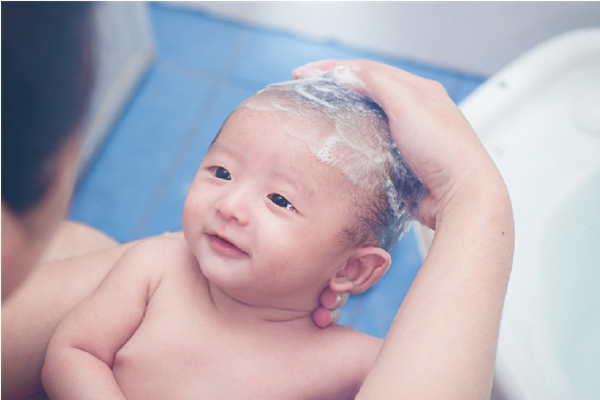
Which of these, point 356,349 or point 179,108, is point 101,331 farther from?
point 179,108

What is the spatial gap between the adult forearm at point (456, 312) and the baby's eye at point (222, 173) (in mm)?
271

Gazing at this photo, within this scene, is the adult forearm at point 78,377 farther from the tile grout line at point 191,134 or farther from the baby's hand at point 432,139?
the tile grout line at point 191,134

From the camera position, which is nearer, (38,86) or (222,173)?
(38,86)

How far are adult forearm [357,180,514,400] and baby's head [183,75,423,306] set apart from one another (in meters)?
0.12

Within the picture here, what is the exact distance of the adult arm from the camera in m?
0.48

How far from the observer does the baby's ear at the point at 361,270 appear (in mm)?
691

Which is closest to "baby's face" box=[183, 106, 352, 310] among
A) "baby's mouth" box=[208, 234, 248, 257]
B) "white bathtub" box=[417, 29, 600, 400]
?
"baby's mouth" box=[208, 234, 248, 257]

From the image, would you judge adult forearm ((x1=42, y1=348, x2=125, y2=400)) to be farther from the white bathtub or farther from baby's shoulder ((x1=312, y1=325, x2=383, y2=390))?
the white bathtub

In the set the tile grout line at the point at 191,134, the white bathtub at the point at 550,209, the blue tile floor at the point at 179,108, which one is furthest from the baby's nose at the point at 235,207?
the tile grout line at the point at 191,134

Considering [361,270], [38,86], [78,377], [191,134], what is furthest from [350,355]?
[191,134]

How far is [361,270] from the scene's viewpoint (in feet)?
2.34

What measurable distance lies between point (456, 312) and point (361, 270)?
8.7 inches

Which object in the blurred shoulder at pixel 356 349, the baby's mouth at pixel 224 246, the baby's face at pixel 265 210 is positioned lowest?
the blurred shoulder at pixel 356 349

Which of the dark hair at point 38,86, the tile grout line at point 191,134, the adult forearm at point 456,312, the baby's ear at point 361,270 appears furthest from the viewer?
the tile grout line at point 191,134
